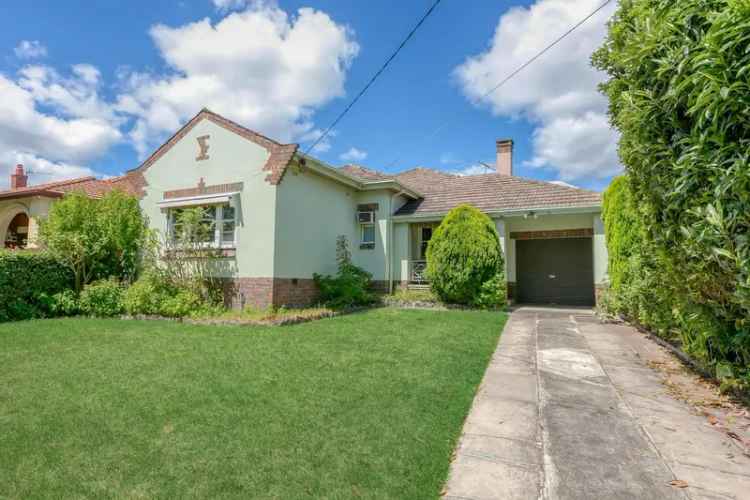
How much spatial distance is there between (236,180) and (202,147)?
6.08 feet

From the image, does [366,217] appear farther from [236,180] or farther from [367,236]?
[236,180]

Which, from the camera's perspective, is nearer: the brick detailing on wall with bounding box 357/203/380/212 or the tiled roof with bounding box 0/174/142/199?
the tiled roof with bounding box 0/174/142/199

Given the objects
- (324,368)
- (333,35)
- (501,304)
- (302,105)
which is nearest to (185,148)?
(302,105)

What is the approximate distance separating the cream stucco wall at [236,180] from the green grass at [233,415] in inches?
153

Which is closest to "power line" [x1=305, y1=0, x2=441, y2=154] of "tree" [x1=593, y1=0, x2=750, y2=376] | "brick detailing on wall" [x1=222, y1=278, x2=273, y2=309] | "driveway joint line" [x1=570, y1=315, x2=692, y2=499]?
"tree" [x1=593, y1=0, x2=750, y2=376]

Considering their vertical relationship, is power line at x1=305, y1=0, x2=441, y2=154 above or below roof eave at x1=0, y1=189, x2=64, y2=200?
above

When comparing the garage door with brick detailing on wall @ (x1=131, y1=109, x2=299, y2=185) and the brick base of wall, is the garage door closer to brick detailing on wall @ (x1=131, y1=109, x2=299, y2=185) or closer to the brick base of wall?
the brick base of wall

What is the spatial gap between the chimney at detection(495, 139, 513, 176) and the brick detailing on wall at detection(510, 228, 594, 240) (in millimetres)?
5019

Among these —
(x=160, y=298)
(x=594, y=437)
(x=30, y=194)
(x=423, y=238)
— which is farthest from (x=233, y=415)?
(x=30, y=194)

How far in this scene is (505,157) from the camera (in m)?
18.1

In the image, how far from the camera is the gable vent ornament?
1182 cm

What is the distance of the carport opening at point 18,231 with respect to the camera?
666 inches

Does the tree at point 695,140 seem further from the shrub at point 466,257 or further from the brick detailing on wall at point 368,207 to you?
the brick detailing on wall at point 368,207

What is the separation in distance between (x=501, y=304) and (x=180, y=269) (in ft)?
31.7
